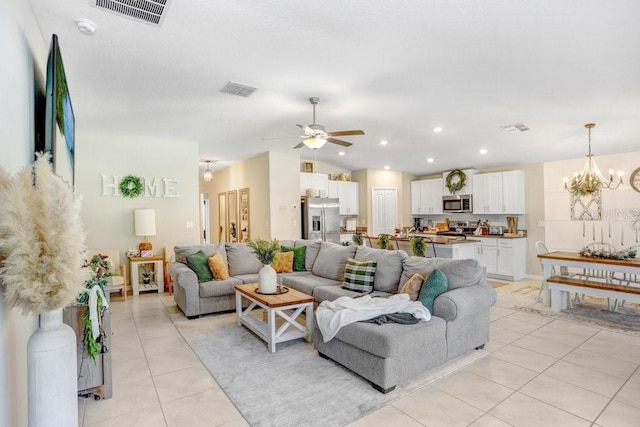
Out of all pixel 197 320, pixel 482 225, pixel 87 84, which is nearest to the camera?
pixel 87 84

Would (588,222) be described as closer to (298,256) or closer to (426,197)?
(426,197)

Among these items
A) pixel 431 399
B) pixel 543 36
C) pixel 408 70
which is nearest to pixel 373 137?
pixel 408 70

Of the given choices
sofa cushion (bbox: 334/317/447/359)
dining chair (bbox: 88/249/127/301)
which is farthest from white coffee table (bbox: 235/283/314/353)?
dining chair (bbox: 88/249/127/301)

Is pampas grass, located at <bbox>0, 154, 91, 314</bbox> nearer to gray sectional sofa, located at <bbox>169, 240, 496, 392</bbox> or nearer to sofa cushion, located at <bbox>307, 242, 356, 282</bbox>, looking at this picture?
gray sectional sofa, located at <bbox>169, 240, 496, 392</bbox>

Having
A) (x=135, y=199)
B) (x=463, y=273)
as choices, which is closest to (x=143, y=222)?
(x=135, y=199)

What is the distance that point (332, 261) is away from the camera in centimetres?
471

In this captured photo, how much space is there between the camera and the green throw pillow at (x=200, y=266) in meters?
4.55

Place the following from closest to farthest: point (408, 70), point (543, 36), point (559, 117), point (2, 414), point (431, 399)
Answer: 1. point (2, 414)
2. point (431, 399)
3. point (543, 36)
4. point (408, 70)
5. point (559, 117)

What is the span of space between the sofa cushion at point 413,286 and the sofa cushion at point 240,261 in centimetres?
252

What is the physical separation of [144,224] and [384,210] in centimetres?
589

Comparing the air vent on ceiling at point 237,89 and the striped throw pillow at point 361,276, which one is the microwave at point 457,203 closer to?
the striped throw pillow at point 361,276

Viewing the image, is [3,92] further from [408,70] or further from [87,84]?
[408,70]

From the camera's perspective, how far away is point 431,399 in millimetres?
2465

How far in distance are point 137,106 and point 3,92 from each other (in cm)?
314
